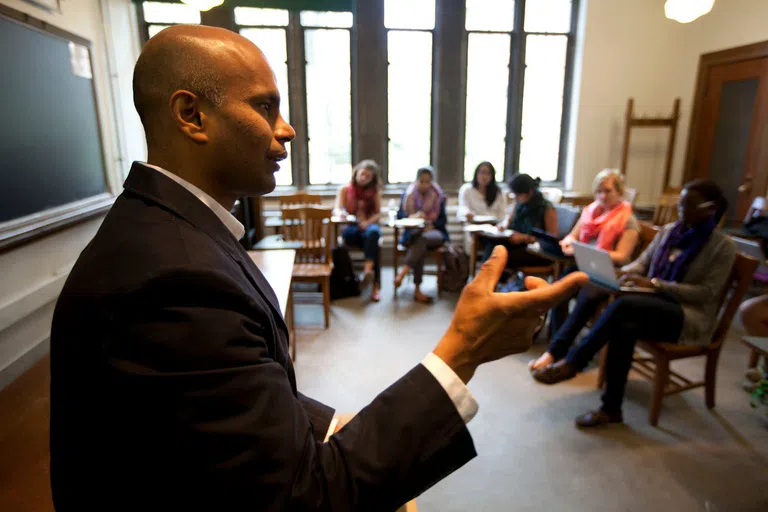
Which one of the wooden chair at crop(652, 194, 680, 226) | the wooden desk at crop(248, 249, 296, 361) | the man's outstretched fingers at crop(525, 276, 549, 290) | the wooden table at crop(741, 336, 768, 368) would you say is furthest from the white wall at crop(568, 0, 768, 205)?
the man's outstretched fingers at crop(525, 276, 549, 290)

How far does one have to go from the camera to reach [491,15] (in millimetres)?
4910

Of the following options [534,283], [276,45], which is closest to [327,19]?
[276,45]

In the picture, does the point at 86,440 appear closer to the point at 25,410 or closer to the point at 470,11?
the point at 25,410

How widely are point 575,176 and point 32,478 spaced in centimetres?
517

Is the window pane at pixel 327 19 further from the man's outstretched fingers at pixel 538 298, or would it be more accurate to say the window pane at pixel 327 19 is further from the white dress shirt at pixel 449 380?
the man's outstretched fingers at pixel 538 298

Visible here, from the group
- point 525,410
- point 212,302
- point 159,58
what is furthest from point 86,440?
point 525,410

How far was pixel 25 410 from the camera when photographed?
5.88ft

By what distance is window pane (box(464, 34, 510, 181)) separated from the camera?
4.98m

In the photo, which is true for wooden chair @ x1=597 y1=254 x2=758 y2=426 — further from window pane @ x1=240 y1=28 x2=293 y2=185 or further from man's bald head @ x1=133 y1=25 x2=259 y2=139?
window pane @ x1=240 y1=28 x2=293 y2=185

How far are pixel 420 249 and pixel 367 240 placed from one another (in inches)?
20.2

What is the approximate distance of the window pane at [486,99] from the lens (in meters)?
4.98

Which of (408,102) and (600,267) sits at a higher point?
(408,102)

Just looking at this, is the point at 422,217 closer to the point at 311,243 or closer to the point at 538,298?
A: the point at 311,243

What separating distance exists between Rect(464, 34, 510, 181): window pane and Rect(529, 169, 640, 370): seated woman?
7.73 ft
